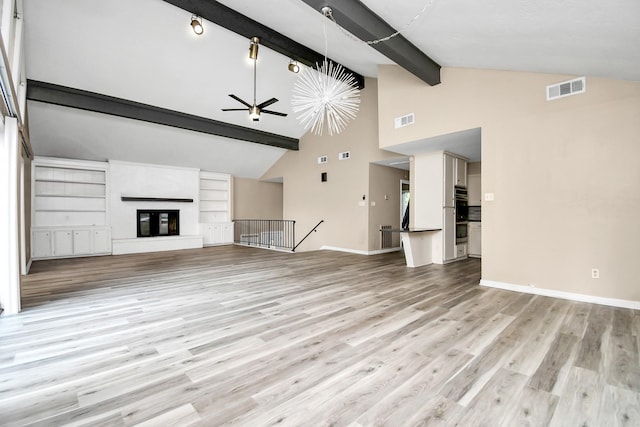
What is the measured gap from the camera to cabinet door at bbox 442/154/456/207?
6352 millimetres

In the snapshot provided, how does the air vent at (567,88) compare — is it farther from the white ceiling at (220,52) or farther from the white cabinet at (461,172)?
the white cabinet at (461,172)

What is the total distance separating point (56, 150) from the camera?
755cm

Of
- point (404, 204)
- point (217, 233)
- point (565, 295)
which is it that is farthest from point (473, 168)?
point (217, 233)

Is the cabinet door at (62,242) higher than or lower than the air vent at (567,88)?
lower

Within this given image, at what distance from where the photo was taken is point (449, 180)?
21.2ft

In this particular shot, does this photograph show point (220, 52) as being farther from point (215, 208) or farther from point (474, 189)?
point (474, 189)

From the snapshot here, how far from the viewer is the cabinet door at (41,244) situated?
7168 mm

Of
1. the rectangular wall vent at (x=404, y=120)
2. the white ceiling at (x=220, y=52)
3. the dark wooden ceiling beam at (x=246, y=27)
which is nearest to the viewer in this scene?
the white ceiling at (x=220, y=52)

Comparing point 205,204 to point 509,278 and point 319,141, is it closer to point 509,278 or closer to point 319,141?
point 319,141

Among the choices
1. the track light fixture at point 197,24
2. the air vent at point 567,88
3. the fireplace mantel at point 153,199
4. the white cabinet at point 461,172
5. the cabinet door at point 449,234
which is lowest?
the cabinet door at point 449,234

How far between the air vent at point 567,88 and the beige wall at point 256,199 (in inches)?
387

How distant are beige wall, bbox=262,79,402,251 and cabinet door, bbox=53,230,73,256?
20.1 ft

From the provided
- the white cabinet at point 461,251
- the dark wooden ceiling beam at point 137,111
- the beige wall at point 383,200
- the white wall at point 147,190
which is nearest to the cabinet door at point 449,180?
the white cabinet at point 461,251

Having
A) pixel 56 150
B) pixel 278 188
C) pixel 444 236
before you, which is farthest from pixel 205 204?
pixel 444 236
